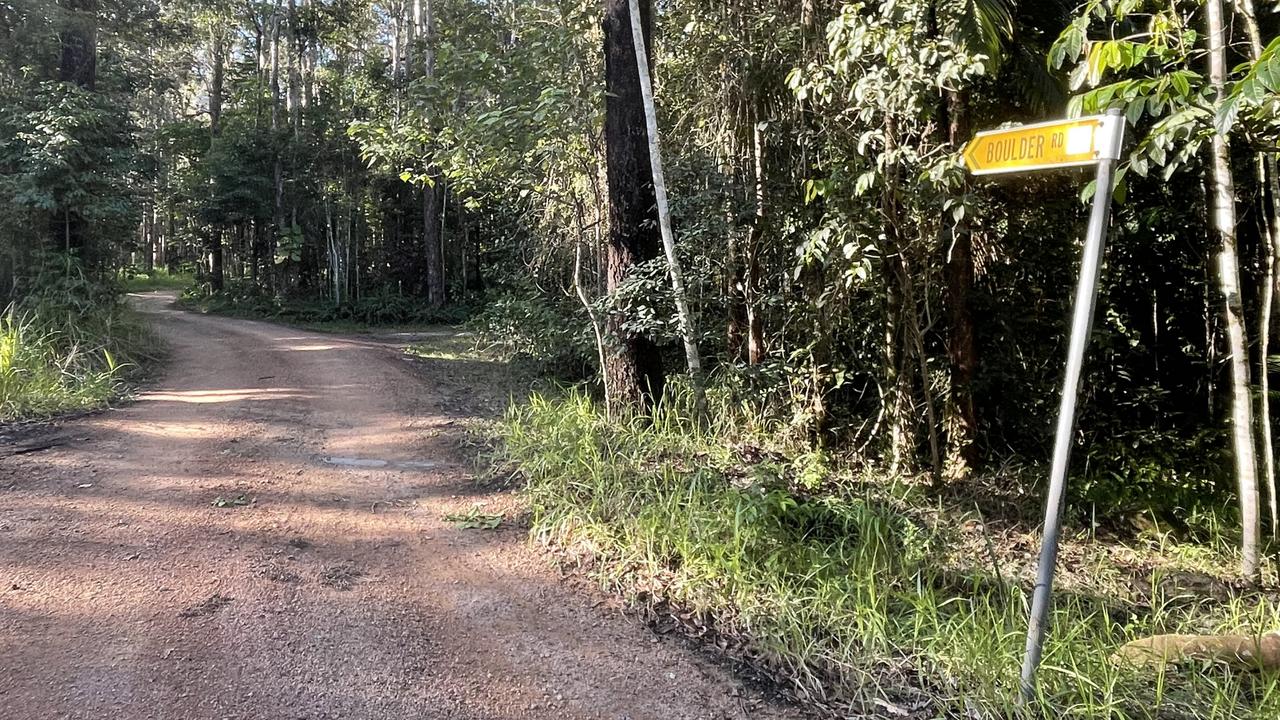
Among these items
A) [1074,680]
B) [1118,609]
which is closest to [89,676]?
[1074,680]

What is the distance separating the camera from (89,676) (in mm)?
2977

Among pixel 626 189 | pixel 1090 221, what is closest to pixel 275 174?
pixel 626 189

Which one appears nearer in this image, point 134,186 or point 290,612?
point 290,612

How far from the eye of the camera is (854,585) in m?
3.81

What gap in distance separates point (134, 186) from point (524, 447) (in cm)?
1072

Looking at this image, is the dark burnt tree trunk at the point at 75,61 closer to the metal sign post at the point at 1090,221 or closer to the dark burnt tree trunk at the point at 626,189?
the dark burnt tree trunk at the point at 626,189

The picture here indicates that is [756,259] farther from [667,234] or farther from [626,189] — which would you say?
[626,189]

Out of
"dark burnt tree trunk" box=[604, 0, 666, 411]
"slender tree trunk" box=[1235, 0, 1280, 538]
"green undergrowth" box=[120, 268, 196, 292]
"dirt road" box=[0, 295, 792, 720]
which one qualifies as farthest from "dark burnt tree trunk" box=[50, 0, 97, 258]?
"green undergrowth" box=[120, 268, 196, 292]

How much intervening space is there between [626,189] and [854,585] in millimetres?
4678

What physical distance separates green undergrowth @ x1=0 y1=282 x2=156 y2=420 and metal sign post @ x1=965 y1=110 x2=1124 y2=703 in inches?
326

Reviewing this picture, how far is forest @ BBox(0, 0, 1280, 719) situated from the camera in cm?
368

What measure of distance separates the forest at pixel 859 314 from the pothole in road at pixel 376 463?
0.66 metres

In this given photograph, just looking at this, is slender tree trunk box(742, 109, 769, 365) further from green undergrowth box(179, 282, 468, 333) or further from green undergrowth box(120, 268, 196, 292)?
green undergrowth box(120, 268, 196, 292)

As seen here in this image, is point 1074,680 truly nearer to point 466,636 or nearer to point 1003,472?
point 466,636
